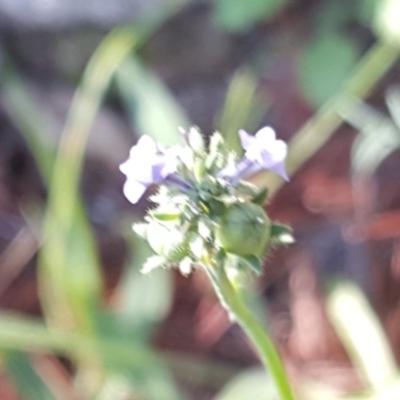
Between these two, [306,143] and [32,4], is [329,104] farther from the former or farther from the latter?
[32,4]

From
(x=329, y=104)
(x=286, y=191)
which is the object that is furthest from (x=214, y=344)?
(x=329, y=104)

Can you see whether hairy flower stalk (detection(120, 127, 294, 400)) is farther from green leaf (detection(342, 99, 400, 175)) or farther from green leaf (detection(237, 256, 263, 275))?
green leaf (detection(342, 99, 400, 175))

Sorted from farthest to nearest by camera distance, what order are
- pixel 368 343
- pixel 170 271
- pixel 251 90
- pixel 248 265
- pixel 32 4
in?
pixel 32 4
pixel 251 90
pixel 170 271
pixel 368 343
pixel 248 265

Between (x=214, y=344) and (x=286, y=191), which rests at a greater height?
(x=286, y=191)

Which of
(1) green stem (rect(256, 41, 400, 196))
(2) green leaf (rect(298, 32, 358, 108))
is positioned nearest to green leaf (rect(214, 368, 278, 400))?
(1) green stem (rect(256, 41, 400, 196))

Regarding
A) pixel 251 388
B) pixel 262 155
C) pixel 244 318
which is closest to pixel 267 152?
pixel 262 155

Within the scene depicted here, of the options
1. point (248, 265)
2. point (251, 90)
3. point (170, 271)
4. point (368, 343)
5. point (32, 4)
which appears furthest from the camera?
point (32, 4)

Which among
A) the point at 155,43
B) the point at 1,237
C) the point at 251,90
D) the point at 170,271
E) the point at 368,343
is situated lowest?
the point at 368,343
